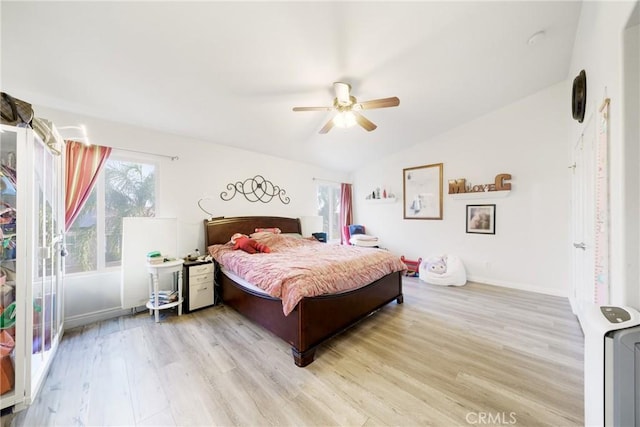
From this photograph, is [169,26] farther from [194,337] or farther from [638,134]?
[638,134]

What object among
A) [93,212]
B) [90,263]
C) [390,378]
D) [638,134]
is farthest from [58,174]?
[638,134]

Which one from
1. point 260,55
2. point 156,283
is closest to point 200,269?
point 156,283

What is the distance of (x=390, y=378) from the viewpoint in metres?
1.78

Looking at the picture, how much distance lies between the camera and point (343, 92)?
2494 mm

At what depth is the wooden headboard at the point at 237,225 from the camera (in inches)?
140

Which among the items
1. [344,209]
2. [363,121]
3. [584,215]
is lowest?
[584,215]

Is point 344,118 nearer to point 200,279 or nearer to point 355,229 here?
point 200,279

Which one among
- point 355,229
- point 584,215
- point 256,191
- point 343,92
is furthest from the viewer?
point 355,229

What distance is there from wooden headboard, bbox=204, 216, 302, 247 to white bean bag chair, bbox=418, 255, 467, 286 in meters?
2.55

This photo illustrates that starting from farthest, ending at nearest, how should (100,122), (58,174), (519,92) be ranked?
(519,92) → (100,122) → (58,174)

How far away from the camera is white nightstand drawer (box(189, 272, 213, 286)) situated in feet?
9.75

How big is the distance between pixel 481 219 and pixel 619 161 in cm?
320

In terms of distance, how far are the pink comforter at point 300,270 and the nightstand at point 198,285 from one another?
8.5 inches

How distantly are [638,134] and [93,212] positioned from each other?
449cm
